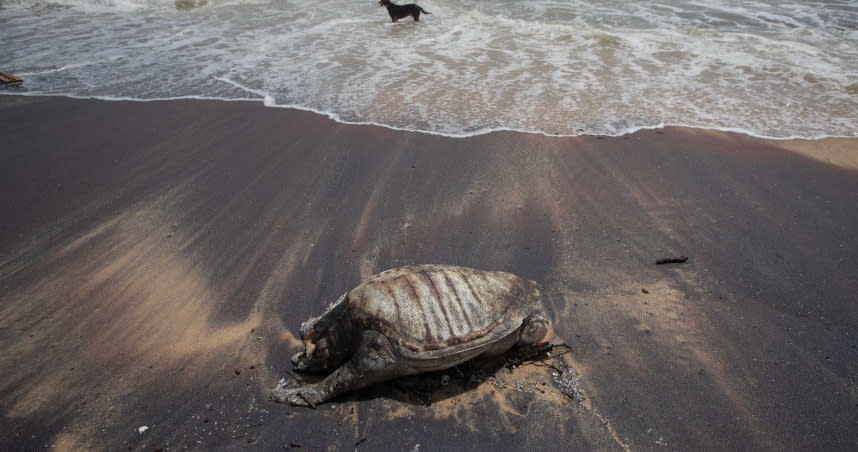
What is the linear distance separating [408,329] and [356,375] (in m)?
0.40

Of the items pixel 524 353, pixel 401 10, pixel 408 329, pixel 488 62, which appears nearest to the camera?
pixel 408 329

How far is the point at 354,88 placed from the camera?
21.5 feet

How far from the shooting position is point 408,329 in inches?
91.0

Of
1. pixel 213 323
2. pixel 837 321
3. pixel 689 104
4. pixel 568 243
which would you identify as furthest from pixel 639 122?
pixel 213 323

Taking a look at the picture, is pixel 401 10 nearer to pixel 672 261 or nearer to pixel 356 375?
pixel 672 261

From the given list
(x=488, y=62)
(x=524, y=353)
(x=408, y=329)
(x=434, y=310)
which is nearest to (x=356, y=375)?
(x=408, y=329)

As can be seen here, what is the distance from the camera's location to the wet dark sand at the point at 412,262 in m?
2.29

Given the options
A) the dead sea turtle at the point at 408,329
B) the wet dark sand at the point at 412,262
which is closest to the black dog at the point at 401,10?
the wet dark sand at the point at 412,262

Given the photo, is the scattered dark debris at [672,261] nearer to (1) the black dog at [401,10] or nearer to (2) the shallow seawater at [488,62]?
(2) the shallow seawater at [488,62]

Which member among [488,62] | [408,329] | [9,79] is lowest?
[408,329]

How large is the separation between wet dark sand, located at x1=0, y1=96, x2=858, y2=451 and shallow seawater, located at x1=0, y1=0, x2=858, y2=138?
848 millimetres

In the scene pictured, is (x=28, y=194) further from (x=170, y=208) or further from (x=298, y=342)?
(x=298, y=342)

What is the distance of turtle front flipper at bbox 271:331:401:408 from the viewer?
2.31m

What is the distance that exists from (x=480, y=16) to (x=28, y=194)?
9.86 m
